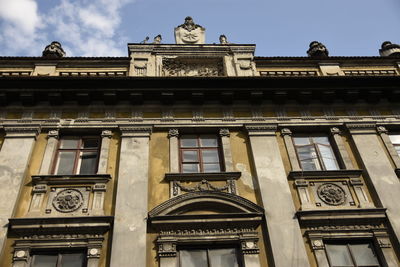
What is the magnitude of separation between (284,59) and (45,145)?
324 inches

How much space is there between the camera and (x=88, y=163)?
1067 centimetres

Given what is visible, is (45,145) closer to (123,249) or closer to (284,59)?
(123,249)

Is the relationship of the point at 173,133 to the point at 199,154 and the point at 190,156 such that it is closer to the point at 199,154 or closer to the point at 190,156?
the point at 190,156

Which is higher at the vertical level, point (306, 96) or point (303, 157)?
point (306, 96)

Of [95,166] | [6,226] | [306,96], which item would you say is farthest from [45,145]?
[306,96]

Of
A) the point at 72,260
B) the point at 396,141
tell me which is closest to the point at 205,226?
the point at 72,260

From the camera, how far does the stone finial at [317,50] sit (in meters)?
14.7

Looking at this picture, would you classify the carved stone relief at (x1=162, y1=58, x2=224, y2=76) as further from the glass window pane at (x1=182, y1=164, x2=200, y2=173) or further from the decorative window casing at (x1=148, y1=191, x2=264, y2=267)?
the decorative window casing at (x1=148, y1=191, x2=264, y2=267)

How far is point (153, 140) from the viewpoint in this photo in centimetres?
1112

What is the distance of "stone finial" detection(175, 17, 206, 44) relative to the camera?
47.9 feet

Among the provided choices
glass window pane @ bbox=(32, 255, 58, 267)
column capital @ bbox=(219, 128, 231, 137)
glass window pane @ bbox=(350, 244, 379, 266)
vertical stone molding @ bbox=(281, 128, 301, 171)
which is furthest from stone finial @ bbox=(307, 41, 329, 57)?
glass window pane @ bbox=(32, 255, 58, 267)

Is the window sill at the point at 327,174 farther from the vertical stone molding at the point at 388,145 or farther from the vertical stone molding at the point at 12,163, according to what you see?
the vertical stone molding at the point at 12,163

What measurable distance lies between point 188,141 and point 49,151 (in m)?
3.76

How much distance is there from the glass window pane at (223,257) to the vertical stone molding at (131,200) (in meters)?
1.47
